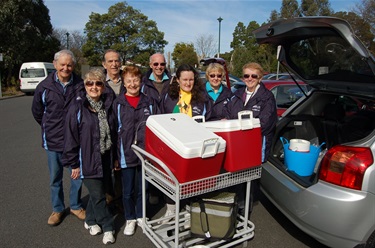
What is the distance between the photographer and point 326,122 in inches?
147

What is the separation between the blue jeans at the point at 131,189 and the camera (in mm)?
3061

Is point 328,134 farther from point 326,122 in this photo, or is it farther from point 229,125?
point 229,125

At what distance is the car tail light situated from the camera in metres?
2.19

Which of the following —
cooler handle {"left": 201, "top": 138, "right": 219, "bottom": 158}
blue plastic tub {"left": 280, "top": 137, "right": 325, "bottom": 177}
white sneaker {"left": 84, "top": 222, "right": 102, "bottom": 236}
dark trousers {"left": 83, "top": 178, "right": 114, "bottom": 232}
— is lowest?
white sneaker {"left": 84, "top": 222, "right": 102, "bottom": 236}

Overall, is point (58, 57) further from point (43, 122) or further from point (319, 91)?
point (319, 91)

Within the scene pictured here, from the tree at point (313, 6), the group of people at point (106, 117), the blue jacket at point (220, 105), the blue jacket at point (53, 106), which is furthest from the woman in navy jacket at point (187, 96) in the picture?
the tree at point (313, 6)

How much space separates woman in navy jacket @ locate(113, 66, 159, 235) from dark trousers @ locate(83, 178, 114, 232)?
0.23 metres

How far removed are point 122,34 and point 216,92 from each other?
134 feet

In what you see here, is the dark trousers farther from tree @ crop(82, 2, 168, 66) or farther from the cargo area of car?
tree @ crop(82, 2, 168, 66)

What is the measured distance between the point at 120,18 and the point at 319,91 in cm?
4322

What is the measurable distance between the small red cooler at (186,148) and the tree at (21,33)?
2157 centimetres

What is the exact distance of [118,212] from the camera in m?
3.67

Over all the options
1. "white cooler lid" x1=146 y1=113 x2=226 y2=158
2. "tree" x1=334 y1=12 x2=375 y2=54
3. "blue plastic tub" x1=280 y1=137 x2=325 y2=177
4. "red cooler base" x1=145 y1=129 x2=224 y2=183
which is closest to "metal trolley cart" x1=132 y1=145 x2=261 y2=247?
"red cooler base" x1=145 y1=129 x2=224 y2=183

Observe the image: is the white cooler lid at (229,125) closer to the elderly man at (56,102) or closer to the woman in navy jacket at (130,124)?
the woman in navy jacket at (130,124)
